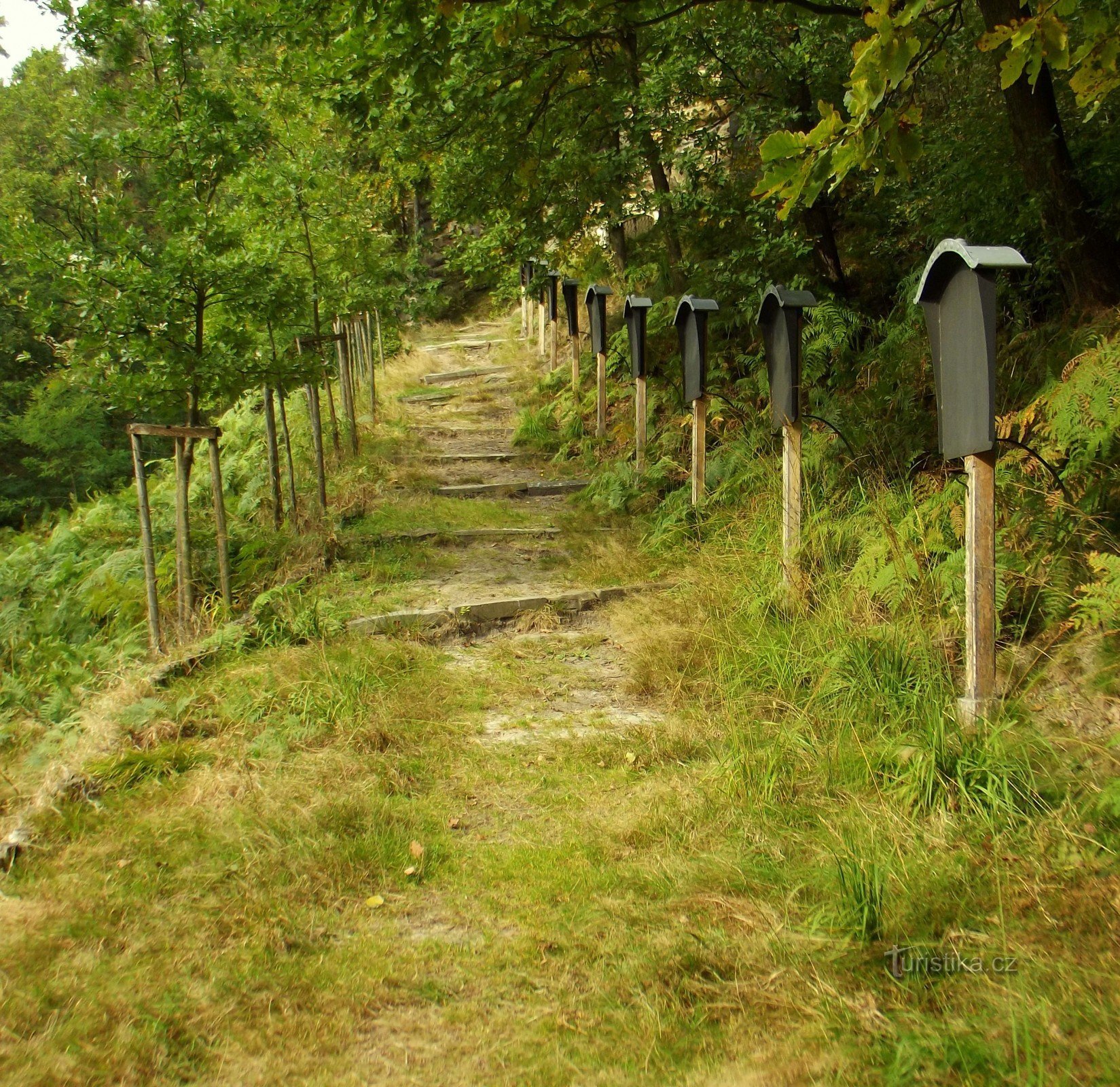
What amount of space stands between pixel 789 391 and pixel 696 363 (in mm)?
2064

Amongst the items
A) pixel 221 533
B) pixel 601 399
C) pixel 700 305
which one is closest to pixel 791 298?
pixel 700 305

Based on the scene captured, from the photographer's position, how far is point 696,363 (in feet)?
25.9

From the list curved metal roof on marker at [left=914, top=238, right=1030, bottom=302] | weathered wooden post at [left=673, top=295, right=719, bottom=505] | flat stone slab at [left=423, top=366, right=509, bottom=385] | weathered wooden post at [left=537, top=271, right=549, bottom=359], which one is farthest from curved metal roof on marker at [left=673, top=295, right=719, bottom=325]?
flat stone slab at [left=423, top=366, right=509, bottom=385]

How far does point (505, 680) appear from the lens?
5793 millimetres

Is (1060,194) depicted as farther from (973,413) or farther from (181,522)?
(181,522)

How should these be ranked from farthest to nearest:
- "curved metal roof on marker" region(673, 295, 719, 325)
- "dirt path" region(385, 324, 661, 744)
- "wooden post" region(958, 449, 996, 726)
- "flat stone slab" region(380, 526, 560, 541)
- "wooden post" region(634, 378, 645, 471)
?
"wooden post" region(634, 378, 645, 471), "flat stone slab" region(380, 526, 560, 541), "curved metal roof on marker" region(673, 295, 719, 325), "dirt path" region(385, 324, 661, 744), "wooden post" region(958, 449, 996, 726)

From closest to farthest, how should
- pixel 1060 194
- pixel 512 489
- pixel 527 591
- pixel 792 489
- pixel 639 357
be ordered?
1. pixel 792 489
2. pixel 1060 194
3. pixel 527 591
4. pixel 639 357
5. pixel 512 489

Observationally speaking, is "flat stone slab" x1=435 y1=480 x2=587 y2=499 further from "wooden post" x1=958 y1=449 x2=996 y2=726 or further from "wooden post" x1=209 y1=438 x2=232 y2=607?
"wooden post" x1=958 y1=449 x2=996 y2=726

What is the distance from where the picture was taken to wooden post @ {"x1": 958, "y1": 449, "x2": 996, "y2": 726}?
392 cm

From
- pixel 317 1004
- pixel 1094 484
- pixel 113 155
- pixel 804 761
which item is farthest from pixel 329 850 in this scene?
pixel 113 155

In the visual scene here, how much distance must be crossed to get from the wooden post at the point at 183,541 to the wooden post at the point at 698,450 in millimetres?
4040

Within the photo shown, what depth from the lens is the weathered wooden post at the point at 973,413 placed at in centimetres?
379

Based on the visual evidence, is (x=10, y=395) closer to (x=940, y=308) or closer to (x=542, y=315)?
(x=542, y=315)

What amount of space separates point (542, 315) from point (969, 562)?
53.3ft
